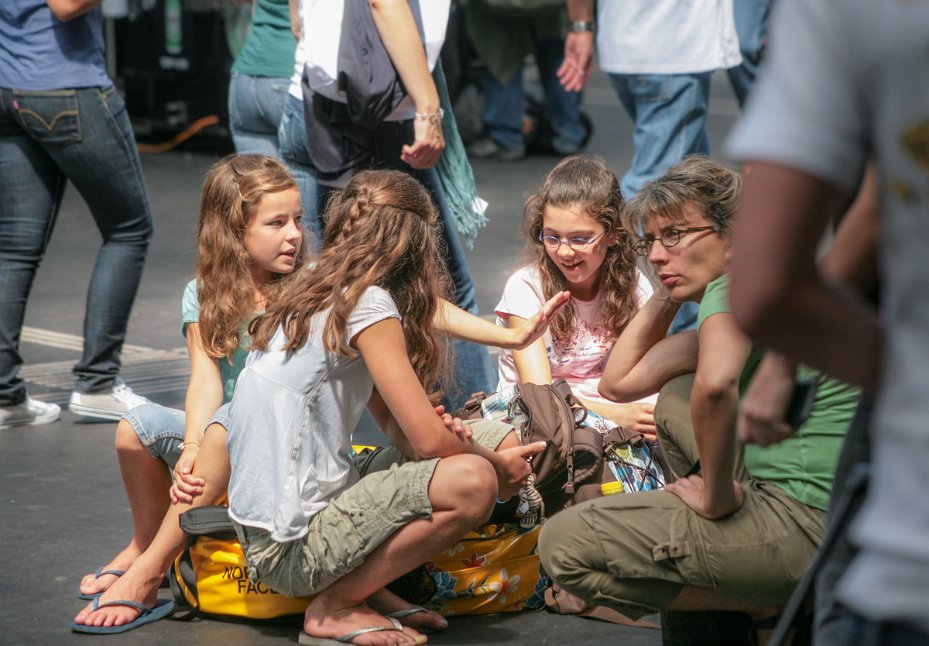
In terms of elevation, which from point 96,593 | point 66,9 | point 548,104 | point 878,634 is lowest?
point 548,104

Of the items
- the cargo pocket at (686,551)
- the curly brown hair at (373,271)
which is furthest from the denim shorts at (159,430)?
the cargo pocket at (686,551)

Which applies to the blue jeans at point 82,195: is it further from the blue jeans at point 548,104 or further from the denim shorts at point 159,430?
the blue jeans at point 548,104

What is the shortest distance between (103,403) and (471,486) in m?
2.34

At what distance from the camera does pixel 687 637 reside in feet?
9.52

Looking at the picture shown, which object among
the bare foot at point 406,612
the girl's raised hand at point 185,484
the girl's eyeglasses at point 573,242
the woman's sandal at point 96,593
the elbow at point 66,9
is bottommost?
the woman's sandal at point 96,593

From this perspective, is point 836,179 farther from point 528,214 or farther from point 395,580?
point 528,214

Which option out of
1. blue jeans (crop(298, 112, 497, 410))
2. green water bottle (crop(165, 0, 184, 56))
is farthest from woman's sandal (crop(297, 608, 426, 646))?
green water bottle (crop(165, 0, 184, 56))

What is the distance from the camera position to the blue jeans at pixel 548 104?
35.9ft

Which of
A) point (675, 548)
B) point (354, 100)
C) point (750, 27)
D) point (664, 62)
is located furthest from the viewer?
point (750, 27)

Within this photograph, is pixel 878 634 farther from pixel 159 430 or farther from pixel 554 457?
pixel 159 430

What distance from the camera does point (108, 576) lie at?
3.52m

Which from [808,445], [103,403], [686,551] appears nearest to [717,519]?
[686,551]

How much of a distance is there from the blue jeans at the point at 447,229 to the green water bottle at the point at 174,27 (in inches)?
263

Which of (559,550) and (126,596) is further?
(126,596)
